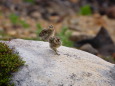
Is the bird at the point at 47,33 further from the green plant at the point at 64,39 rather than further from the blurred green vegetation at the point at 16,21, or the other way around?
the blurred green vegetation at the point at 16,21

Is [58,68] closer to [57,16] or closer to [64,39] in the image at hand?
[64,39]

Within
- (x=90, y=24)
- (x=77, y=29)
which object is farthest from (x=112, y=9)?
(x=77, y=29)

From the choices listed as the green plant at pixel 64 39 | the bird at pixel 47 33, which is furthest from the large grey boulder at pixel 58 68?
the green plant at pixel 64 39

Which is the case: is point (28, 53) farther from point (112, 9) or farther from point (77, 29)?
point (112, 9)

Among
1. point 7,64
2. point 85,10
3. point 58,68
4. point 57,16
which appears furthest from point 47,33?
point 85,10

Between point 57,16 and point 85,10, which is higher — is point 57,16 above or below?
below

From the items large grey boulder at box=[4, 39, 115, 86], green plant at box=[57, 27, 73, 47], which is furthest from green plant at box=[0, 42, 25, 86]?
green plant at box=[57, 27, 73, 47]

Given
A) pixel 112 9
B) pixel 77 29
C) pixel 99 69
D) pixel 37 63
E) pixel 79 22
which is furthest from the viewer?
pixel 112 9

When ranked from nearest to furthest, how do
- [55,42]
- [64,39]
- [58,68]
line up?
[58,68], [55,42], [64,39]
